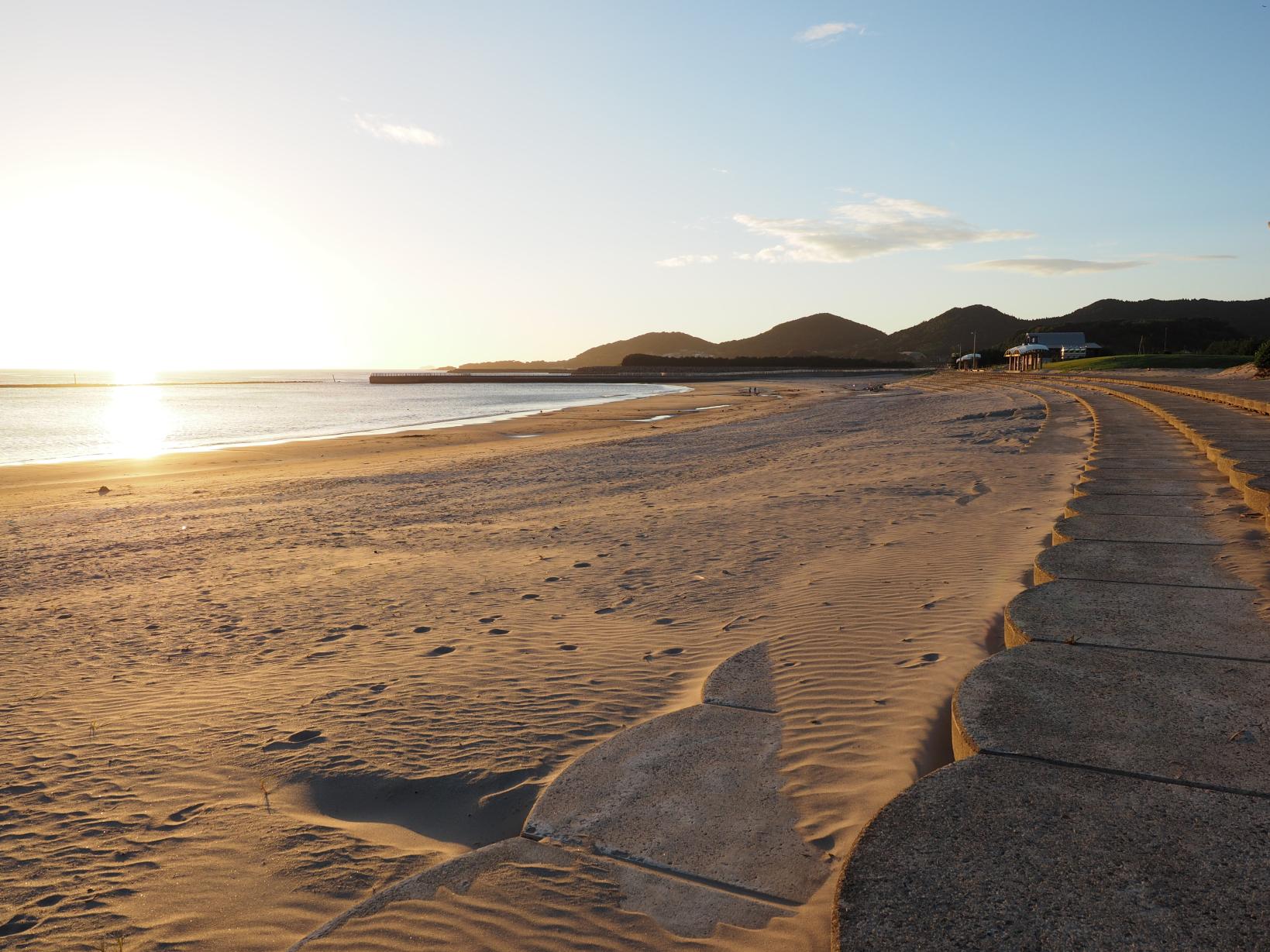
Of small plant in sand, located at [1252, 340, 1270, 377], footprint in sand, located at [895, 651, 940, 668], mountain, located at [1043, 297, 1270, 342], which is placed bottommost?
footprint in sand, located at [895, 651, 940, 668]

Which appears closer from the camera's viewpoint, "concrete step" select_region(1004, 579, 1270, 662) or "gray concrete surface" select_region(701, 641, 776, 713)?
"concrete step" select_region(1004, 579, 1270, 662)

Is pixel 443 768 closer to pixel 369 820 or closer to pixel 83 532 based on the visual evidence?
pixel 369 820

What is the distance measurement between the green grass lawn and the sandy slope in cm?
3853

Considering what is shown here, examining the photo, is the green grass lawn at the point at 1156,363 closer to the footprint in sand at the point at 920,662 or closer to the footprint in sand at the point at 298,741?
the footprint in sand at the point at 920,662

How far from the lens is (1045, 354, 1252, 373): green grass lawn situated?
4156 cm

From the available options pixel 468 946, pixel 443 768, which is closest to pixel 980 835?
pixel 468 946

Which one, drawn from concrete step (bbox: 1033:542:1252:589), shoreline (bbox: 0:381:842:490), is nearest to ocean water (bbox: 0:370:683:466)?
shoreline (bbox: 0:381:842:490)

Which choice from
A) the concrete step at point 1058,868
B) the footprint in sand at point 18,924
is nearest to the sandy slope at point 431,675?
the footprint in sand at point 18,924

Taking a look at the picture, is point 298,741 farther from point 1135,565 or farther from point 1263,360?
point 1263,360

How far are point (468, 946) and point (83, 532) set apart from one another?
10.4 m

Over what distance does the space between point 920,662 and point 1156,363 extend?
50.5 metres

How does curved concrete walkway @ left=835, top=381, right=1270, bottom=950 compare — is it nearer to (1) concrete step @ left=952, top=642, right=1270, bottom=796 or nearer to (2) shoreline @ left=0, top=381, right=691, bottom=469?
(1) concrete step @ left=952, top=642, right=1270, bottom=796

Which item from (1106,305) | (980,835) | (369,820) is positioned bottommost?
(369,820)

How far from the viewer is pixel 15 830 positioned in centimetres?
320
